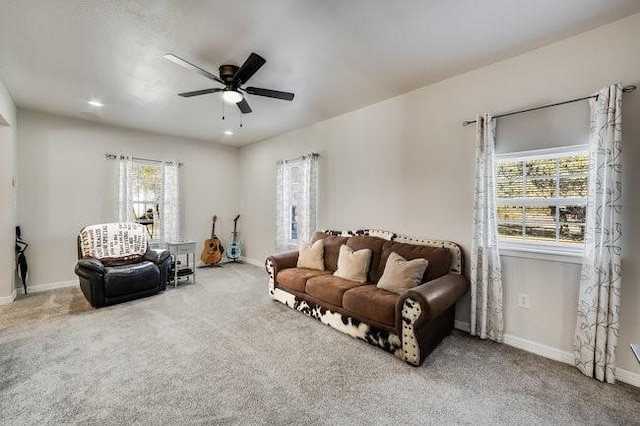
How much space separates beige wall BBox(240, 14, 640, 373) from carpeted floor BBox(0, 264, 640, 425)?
557 mm

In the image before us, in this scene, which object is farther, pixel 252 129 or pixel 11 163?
pixel 252 129

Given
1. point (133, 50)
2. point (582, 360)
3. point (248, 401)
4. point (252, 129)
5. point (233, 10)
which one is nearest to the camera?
point (248, 401)

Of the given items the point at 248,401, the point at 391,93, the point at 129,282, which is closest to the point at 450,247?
the point at 391,93

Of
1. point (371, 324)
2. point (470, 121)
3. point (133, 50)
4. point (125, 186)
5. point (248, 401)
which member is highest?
point (133, 50)

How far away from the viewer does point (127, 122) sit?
4.69 m

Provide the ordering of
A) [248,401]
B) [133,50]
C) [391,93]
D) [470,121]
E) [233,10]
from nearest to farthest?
[248,401], [233,10], [133,50], [470,121], [391,93]

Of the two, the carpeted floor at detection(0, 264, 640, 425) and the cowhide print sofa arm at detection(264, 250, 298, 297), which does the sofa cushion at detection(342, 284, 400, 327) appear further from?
the cowhide print sofa arm at detection(264, 250, 298, 297)

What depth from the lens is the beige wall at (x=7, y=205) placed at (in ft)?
11.7

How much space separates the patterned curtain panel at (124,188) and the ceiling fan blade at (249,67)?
347cm

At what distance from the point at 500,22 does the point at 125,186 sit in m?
5.54

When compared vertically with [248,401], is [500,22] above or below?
above

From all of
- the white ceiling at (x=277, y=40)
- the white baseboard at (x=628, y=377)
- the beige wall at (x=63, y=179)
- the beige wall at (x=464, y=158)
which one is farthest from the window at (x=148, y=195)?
the white baseboard at (x=628, y=377)

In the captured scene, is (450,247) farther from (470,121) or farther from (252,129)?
(252,129)

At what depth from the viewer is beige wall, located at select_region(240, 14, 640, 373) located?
2.13 meters
